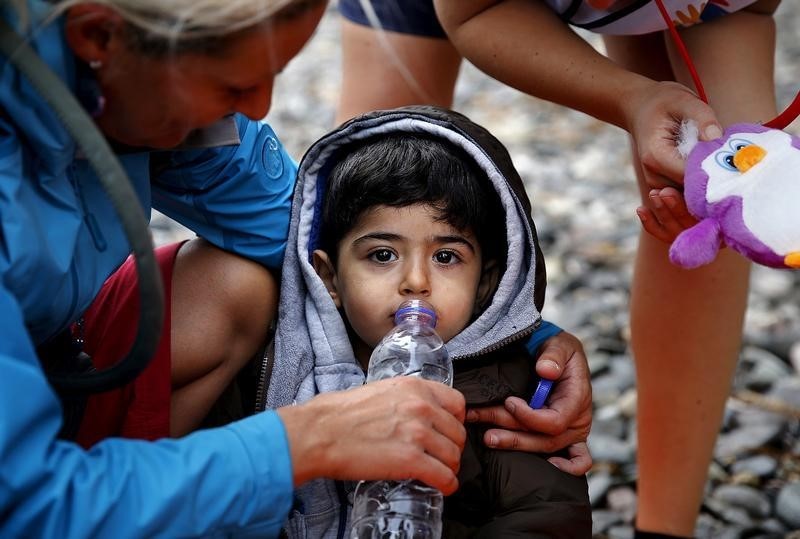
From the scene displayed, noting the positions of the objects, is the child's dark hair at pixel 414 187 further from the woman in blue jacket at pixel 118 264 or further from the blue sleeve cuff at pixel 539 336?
the woman in blue jacket at pixel 118 264

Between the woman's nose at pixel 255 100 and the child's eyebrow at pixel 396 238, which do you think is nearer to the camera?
the woman's nose at pixel 255 100

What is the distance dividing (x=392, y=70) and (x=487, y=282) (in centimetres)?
61

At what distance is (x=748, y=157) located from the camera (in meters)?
1.51

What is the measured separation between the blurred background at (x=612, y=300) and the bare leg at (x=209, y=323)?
3.00 feet

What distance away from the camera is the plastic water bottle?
65.2 inches

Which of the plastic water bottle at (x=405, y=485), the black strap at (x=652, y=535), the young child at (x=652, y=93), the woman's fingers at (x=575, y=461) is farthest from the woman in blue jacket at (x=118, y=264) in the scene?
the black strap at (x=652, y=535)

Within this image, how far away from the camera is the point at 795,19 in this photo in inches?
217

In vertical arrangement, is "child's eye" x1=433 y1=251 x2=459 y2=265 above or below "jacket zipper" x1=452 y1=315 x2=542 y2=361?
above

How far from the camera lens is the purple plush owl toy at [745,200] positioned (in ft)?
4.71

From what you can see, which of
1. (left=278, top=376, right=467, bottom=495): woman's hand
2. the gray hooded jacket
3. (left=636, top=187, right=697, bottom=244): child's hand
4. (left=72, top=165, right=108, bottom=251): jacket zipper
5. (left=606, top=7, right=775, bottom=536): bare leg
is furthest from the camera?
(left=606, top=7, right=775, bottom=536): bare leg

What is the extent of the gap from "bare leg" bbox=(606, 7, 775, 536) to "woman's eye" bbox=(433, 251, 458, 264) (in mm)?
455

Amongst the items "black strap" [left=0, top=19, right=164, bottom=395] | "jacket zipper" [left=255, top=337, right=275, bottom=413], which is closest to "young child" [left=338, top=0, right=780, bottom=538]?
"jacket zipper" [left=255, top=337, right=275, bottom=413]

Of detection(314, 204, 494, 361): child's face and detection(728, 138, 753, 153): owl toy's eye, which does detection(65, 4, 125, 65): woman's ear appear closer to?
detection(314, 204, 494, 361): child's face

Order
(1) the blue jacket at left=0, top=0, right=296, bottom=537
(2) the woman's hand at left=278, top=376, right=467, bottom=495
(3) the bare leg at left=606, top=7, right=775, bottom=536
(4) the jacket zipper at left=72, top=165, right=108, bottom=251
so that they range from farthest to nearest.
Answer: (3) the bare leg at left=606, top=7, right=775, bottom=536 → (4) the jacket zipper at left=72, top=165, right=108, bottom=251 → (2) the woman's hand at left=278, top=376, right=467, bottom=495 → (1) the blue jacket at left=0, top=0, right=296, bottom=537
